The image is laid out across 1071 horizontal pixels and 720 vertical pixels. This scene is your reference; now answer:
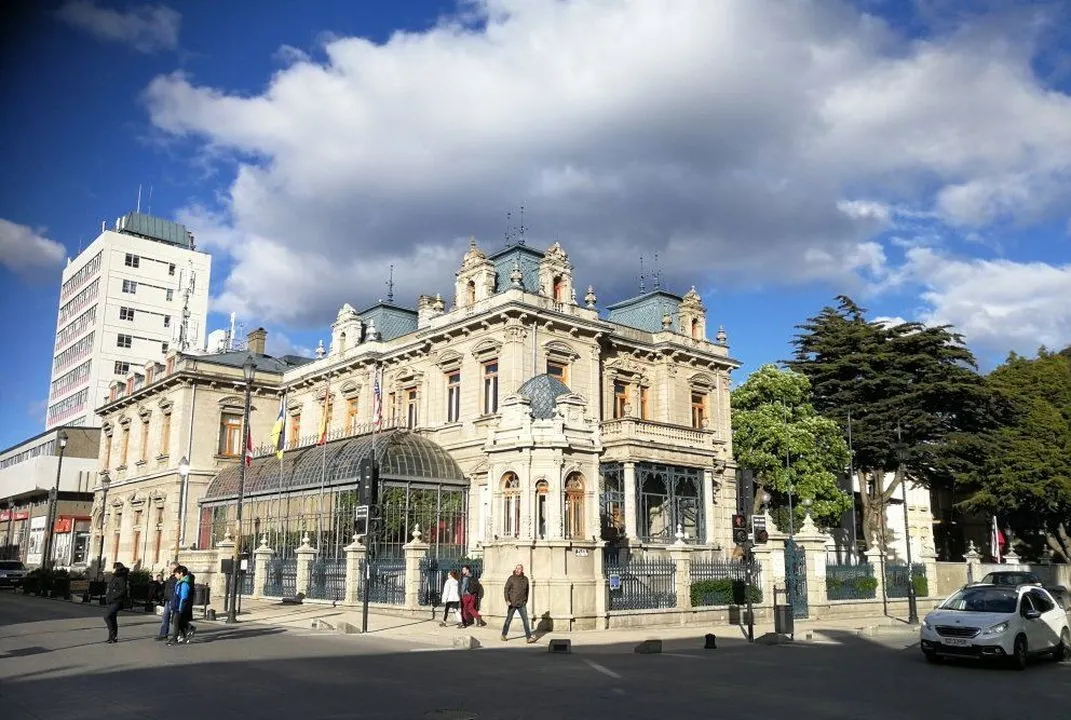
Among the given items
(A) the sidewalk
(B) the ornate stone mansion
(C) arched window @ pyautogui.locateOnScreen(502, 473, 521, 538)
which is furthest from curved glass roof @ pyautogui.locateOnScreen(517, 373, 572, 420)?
(A) the sidewalk

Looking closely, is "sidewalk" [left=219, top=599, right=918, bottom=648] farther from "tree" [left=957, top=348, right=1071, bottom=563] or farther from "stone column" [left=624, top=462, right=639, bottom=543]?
"tree" [left=957, top=348, right=1071, bottom=563]

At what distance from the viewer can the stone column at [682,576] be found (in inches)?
924

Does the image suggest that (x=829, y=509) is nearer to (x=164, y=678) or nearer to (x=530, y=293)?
(x=530, y=293)

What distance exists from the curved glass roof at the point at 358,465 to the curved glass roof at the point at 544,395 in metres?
12.2

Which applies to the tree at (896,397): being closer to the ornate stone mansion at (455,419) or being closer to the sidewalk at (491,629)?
the ornate stone mansion at (455,419)

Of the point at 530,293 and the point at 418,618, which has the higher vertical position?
the point at 530,293

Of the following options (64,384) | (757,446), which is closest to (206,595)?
(757,446)

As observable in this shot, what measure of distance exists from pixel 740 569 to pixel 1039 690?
43.9 ft

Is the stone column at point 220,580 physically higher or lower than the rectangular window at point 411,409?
lower

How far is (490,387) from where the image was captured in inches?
1423

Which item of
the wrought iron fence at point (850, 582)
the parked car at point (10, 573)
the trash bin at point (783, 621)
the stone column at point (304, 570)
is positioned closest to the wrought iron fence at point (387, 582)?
the stone column at point (304, 570)

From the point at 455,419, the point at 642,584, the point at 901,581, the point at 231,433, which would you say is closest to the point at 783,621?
the point at 642,584

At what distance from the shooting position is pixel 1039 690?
12664 millimetres

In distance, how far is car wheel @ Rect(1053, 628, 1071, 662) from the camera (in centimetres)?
1658
